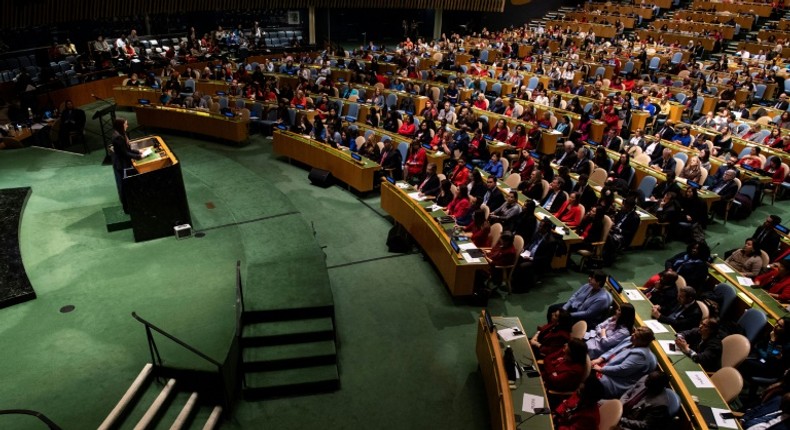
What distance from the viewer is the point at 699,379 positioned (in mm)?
5383

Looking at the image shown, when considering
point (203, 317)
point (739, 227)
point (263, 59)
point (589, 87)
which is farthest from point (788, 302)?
point (263, 59)

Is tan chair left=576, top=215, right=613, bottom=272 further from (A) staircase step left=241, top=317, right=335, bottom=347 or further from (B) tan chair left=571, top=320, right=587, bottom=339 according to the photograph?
(A) staircase step left=241, top=317, right=335, bottom=347

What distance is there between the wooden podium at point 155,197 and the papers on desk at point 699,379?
772 cm

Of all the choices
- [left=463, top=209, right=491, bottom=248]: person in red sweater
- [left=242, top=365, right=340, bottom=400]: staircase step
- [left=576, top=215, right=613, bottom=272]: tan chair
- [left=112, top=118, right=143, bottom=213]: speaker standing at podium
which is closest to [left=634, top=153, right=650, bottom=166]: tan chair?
[left=576, top=215, right=613, bottom=272]: tan chair

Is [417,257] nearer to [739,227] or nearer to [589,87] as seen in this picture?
[739,227]

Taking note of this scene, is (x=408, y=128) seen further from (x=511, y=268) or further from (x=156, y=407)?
(x=156, y=407)

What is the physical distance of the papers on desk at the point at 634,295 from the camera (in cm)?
674

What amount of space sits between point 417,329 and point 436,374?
925mm

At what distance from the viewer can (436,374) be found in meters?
6.59

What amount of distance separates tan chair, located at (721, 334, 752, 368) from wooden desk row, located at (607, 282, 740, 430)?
1.61 ft

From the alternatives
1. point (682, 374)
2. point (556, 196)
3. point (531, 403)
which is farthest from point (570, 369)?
point (556, 196)

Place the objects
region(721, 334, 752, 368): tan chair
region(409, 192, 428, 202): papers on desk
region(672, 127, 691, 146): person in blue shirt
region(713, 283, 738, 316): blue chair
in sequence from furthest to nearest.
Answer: region(672, 127, 691, 146): person in blue shirt < region(409, 192, 428, 202): papers on desk < region(713, 283, 738, 316): blue chair < region(721, 334, 752, 368): tan chair

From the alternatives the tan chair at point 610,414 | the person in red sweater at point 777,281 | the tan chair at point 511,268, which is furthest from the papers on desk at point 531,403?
the person in red sweater at point 777,281

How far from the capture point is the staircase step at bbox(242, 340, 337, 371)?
6410mm
